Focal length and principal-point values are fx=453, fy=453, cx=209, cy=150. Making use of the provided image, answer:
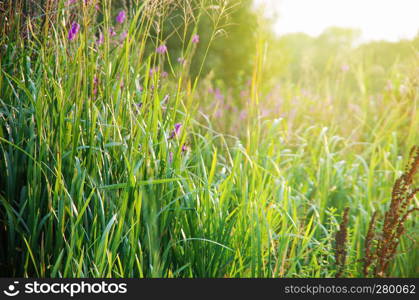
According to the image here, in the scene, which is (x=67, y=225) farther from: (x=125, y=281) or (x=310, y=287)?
(x=310, y=287)

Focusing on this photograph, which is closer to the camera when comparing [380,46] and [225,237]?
[225,237]

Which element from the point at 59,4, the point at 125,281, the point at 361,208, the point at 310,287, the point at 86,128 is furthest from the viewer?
the point at 361,208

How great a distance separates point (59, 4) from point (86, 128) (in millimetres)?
535

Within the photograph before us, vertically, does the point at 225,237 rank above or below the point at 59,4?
below

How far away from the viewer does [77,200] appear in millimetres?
1622

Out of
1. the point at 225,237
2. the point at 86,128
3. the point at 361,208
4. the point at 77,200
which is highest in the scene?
the point at 86,128

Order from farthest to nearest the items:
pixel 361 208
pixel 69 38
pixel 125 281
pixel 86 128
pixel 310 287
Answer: pixel 361 208 → pixel 69 38 → pixel 86 128 → pixel 310 287 → pixel 125 281

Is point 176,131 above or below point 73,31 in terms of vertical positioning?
below

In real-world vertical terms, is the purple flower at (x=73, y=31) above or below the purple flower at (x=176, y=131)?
above

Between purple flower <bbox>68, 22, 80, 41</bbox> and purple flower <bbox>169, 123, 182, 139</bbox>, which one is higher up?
purple flower <bbox>68, 22, 80, 41</bbox>

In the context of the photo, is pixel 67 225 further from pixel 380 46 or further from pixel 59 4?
pixel 380 46

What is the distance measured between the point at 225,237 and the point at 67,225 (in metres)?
0.60

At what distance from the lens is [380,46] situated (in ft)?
36.4

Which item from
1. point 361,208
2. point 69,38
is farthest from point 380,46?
point 69,38
